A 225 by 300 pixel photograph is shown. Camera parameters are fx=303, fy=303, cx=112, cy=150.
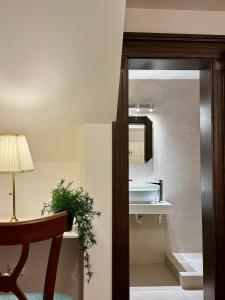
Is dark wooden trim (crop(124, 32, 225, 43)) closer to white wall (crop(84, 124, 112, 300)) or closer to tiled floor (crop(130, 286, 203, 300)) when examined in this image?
white wall (crop(84, 124, 112, 300))

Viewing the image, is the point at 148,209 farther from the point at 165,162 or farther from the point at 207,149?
the point at 207,149

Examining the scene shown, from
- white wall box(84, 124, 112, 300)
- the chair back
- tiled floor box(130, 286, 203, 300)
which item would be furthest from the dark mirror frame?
the chair back

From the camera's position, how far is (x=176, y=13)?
2.10 m

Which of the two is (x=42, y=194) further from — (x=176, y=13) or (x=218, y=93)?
(x=176, y=13)

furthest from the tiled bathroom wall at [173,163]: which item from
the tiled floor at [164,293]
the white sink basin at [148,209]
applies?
the tiled floor at [164,293]

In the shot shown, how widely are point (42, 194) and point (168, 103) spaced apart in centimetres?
222

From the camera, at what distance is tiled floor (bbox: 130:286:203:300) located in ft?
8.99

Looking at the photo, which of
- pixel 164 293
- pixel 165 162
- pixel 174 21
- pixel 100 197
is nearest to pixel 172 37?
pixel 174 21

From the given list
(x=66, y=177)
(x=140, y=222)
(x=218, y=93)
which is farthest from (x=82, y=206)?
(x=140, y=222)

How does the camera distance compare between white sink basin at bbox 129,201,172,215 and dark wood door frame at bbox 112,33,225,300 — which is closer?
dark wood door frame at bbox 112,33,225,300

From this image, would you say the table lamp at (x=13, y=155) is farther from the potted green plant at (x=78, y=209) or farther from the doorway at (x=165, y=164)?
the doorway at (x=165, y=164)

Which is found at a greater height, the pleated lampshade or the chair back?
the pleated lampshade

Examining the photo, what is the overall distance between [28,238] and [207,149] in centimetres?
151

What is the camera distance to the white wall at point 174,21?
2.07m
